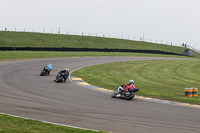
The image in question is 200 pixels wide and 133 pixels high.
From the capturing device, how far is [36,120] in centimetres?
1255

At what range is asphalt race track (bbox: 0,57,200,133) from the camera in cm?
1257

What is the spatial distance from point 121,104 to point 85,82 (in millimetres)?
9814

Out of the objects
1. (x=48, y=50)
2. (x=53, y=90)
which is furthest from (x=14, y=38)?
(x=53, y=90)

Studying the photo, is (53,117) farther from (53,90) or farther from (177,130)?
(53,90)

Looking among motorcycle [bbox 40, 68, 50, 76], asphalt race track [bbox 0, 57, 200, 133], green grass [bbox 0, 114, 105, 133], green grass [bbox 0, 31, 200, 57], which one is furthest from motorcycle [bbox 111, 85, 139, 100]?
green grass [bbox 0, 31, 200, 57]

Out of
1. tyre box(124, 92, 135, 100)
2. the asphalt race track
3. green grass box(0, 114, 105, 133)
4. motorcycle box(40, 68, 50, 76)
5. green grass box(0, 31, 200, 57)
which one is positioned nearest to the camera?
green grass box(0, 114, 105, 133)

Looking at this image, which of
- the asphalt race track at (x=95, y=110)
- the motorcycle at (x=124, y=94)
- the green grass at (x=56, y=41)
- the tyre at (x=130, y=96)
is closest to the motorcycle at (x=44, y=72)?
the asphalt race track at (x=95, y=110)

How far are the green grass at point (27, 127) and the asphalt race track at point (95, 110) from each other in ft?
3.37

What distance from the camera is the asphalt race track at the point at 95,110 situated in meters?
12.6

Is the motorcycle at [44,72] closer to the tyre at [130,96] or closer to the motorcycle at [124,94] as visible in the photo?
the motorcycle at [124,94]

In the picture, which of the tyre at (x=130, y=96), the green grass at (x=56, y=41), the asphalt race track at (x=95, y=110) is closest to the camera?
the asphalt race track at (x=95, y=110)

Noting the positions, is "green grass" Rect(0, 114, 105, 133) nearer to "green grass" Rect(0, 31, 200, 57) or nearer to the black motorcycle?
the black motorcycle

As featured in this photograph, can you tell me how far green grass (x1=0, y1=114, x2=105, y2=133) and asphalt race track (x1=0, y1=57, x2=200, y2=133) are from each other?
3.37 feet

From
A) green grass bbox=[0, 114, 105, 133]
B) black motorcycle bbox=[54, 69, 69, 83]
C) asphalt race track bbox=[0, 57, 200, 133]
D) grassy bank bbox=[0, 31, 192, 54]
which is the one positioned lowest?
asphalt race track bbox=[0, 57, 200, 133]
